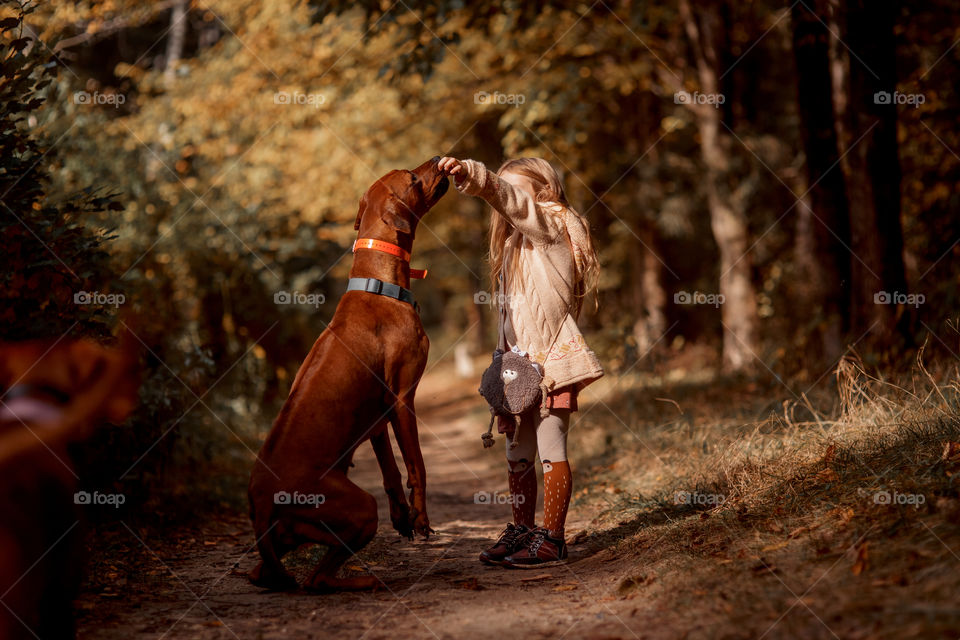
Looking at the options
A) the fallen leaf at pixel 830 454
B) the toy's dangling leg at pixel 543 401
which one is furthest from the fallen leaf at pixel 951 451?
the toy's dangling leg at pixel 543 401

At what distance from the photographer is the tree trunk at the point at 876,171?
6816mm

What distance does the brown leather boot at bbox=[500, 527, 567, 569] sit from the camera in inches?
172

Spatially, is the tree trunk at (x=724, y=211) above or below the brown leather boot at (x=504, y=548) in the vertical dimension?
above

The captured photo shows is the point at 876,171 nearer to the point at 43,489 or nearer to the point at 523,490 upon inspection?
the point at 523,490

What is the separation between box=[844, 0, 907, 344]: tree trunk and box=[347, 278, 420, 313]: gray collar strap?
14.5 ft

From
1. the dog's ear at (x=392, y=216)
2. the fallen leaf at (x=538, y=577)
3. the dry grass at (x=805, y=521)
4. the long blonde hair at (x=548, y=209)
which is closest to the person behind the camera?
the dry grass at (x=805, y=521)

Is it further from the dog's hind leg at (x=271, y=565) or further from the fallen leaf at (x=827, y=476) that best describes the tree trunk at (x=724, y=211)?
the dog's hind leg at (x=271, y=565)

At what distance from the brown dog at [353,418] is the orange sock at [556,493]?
757 millimetres

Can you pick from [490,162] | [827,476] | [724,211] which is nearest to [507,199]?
[827,476]

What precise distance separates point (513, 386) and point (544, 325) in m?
0.38

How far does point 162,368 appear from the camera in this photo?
20.6 feet

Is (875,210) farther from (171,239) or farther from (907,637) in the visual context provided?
(171,239)

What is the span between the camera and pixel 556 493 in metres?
4.40

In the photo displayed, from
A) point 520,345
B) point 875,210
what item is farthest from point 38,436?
point 875,210
